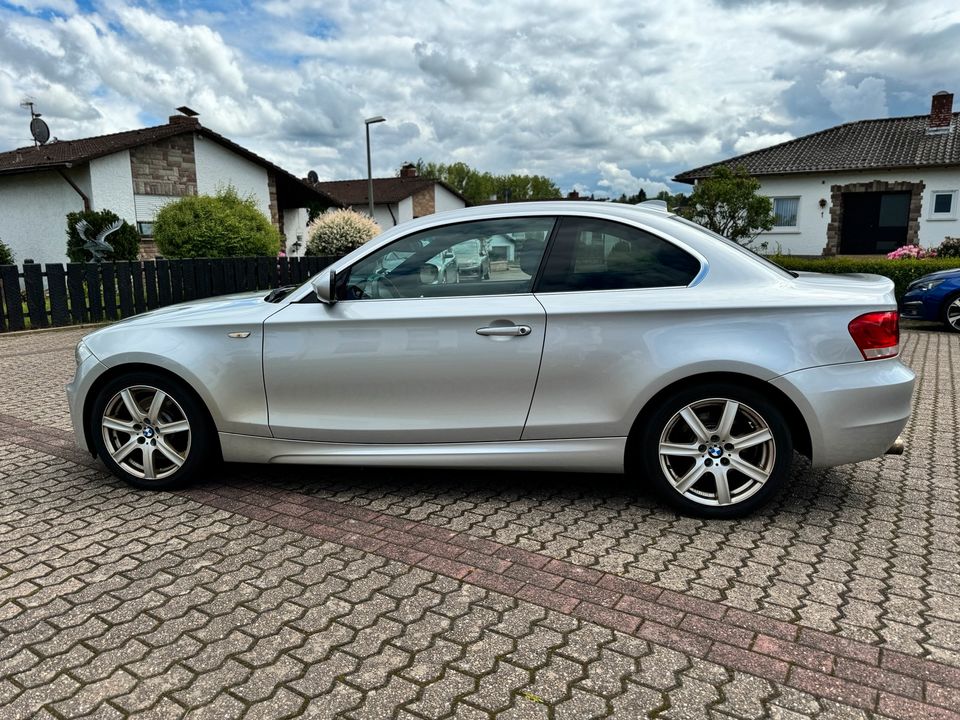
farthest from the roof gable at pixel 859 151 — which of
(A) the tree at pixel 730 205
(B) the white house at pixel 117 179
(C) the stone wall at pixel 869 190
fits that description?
(B) the white house at pixel 117 179

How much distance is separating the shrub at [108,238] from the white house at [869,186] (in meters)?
21.7

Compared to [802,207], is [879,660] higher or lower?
lower

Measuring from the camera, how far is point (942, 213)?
25.5 m

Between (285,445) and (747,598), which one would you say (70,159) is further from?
(747,598)

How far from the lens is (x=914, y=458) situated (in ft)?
16.1

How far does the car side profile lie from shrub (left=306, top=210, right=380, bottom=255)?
14810mm

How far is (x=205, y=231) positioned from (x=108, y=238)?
264 centimetres

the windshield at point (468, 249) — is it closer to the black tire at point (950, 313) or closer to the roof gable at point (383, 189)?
the black tire at point (950, 313)

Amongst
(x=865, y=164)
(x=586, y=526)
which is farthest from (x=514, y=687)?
(x=865, y=164)

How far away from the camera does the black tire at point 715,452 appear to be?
357cm

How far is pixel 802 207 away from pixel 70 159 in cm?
2545

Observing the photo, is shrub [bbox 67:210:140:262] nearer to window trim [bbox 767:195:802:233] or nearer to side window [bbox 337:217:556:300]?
side window [bbox 337:217:556:300]

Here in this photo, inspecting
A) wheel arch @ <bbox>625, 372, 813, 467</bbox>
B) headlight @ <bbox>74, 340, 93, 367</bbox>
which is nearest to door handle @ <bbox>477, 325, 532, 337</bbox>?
wheel arch @ <bbox>625, 372, 813, 467</bbox>

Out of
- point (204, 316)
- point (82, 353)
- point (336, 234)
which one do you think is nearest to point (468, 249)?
point (204, 316)
